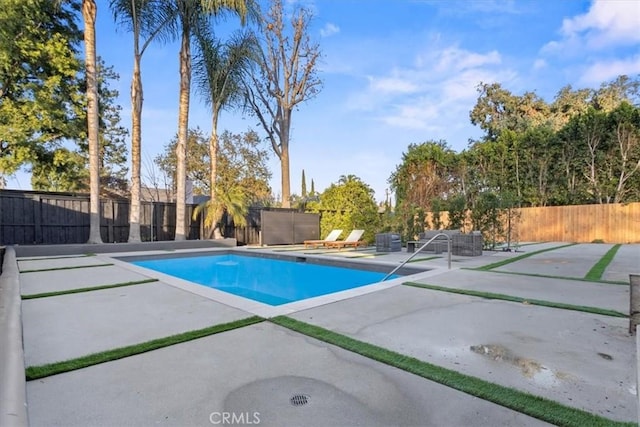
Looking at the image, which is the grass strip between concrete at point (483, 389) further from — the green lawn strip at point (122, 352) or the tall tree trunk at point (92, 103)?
the tall tree trunk at point (92, 103)

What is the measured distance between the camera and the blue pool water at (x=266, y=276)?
6.84 meters

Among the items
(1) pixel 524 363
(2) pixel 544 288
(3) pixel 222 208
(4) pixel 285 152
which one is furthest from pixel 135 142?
→ (1) pixel 524 363

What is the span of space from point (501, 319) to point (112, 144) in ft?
79.3

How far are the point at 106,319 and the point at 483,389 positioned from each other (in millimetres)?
3470

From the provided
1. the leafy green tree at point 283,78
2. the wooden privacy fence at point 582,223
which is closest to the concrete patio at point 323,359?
the wooden privacy fence at point 582,223

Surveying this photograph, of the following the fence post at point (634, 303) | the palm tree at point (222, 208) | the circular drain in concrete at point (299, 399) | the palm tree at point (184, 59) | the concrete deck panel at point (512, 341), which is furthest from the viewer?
the palm tree at point (222, 208)

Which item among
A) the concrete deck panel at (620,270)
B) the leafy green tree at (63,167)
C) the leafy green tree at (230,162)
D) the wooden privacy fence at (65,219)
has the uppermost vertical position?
the leafy green tree at (230,162)

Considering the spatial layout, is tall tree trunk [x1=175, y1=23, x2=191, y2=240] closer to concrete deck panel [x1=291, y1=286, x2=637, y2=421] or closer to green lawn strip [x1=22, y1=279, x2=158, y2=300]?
green lawn strip [x1=22, y1=279, x2=158, y2=300]

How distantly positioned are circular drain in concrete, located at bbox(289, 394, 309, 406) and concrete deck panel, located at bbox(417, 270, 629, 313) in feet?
12.3

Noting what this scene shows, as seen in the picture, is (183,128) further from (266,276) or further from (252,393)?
(252,393)

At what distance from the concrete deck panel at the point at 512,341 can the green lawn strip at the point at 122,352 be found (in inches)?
31.5

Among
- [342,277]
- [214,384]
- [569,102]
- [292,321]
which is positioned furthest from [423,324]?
→ [569,102]

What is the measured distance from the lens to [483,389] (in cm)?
205

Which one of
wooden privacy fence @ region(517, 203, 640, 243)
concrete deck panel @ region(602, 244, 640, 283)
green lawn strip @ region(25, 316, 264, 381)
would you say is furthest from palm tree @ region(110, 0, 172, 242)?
wooden privacy fence @ region(517, 203, 640, 243)
